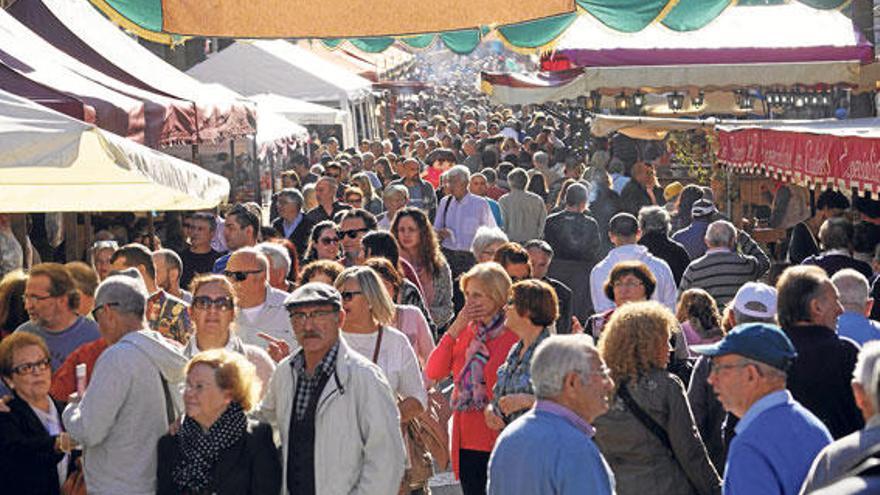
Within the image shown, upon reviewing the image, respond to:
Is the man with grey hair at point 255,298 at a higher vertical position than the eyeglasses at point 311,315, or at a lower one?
lower

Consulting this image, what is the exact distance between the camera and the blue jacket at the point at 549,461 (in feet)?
16.0

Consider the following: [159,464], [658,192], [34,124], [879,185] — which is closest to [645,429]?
[159,464]

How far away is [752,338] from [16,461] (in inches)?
113

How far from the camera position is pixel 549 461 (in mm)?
4898

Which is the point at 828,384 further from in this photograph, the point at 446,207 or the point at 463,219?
the point at 446,207

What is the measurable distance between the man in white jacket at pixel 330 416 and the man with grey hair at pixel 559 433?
1.05m

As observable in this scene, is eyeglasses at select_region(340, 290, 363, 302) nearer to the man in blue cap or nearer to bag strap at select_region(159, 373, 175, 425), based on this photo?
bag strap at select_region(159, 373, 175, 425)

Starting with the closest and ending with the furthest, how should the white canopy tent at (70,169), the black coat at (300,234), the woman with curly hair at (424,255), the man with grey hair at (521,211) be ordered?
the white canopy tent at (70,169)
the woman with curly hair at (424,255)
the black coat at (300,234)
the man with grey hair at (521,211)

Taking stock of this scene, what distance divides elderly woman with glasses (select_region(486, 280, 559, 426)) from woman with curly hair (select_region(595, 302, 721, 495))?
917 mm

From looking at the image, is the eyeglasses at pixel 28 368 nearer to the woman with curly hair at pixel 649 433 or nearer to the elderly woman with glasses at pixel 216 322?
the elderly woman with glasses at pixel 216 322

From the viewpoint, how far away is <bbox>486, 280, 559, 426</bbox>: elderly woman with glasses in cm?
745

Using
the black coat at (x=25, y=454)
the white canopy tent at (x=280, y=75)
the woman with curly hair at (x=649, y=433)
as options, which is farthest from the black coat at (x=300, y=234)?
the white canopy tent at (x=280, y=75)

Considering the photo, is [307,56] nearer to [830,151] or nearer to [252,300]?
[830,151]

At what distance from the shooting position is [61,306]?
771cm
